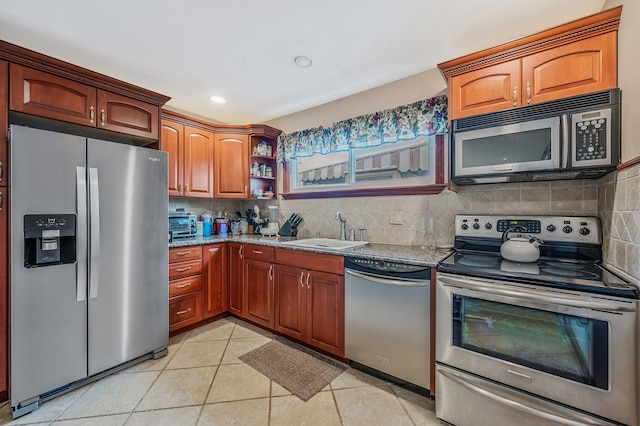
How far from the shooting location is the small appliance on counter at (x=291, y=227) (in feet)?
10.6

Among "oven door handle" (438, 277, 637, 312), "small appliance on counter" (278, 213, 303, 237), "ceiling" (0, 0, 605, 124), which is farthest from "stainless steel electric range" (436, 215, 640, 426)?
"small appliance on counter" (278, 213, 303, 237)

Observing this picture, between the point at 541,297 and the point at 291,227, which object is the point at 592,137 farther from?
the point at 291,227

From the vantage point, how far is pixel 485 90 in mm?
1808

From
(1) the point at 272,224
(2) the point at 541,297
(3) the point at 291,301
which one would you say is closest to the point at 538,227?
(2) the point at 541,297

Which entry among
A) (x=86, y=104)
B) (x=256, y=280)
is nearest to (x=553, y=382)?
(x=256, y=280)

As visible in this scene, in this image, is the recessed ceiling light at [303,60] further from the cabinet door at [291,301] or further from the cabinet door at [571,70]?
the cabinet door at [291,301]

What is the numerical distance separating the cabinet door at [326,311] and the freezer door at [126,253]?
4.04ft

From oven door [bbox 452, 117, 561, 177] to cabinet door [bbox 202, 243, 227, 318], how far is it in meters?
2.39

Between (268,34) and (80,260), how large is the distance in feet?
6.59

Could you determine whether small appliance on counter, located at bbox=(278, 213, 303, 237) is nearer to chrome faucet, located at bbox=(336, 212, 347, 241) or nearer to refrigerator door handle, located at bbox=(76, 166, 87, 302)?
chrome faucet, located at bbox=(336, 212, 347, 241)

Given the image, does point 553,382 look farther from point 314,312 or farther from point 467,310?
point 314,312

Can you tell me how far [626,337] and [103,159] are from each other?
3.08m

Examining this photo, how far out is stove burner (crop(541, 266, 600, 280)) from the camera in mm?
1366

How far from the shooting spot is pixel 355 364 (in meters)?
2.18
